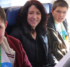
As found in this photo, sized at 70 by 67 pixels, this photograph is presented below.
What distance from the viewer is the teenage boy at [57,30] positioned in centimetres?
129

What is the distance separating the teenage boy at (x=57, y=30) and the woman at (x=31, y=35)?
0.15m

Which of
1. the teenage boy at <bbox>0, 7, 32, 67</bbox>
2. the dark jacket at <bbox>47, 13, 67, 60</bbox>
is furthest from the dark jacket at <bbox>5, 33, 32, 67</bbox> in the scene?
the dark jacket at <bbox>47, 13, 67, 60</bbox>

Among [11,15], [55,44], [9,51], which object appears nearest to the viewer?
[9,51]

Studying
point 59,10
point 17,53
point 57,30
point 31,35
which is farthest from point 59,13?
point 17,53

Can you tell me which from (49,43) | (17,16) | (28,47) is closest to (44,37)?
(49,43)

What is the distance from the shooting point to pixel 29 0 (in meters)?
1.09

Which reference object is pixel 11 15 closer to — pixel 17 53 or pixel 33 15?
pixel 33 15

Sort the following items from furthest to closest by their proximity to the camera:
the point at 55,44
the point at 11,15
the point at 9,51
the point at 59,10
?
the point at 59,10, the point at 55,44, the point at 11,15, the point at 9,51

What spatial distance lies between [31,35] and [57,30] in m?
0.58

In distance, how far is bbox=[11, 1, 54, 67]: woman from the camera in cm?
104

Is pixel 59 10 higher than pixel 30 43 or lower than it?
higher

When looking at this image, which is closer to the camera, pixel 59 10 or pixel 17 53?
pixel 17 53

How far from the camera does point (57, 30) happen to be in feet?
4.94

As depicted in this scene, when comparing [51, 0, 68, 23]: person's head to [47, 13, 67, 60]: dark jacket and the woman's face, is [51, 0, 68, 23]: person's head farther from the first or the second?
the woman's face
